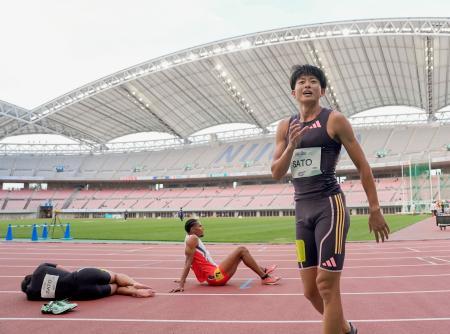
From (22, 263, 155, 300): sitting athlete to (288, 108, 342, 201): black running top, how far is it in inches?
150

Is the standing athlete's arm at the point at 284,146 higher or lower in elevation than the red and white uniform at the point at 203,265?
higher

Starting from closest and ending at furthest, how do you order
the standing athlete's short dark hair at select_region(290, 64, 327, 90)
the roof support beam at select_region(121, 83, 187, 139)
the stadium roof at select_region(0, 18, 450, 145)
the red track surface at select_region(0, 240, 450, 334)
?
the standing athlete's short dark hair at select_region(290, 64, 327, 90), the red track surface at select_region(0, 240, 450, 334), the stadium roof at select_region(0, 18, 450, 145), the roof support beam at select_region(121, 83, 187, 139)

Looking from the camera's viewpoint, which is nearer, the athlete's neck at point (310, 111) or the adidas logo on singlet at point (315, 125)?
the adidas logo on singlet at point (315, 125)

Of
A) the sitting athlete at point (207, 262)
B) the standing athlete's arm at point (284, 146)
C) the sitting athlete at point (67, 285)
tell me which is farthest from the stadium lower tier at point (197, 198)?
the standing athlete's arm at point (284, 146)

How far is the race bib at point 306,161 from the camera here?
3438mm

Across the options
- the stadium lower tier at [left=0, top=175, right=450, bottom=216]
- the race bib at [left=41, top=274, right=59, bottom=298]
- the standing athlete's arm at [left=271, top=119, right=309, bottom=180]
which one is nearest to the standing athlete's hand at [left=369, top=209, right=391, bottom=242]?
the standing athlete's arm at [left=271, top=119, right=309, bottom=180]

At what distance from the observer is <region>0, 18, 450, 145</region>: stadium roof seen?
40.8 metres

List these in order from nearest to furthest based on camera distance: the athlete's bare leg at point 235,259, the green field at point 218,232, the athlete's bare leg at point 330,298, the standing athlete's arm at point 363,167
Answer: the athlete's bare leg at point 330,298
the standing athlete's arm at point 363,167
the athlete's bare leg at point 235,259
the green field at point 218,232

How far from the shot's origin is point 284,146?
3623 millimetres

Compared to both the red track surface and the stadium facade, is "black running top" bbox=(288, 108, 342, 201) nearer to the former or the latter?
the red track surface

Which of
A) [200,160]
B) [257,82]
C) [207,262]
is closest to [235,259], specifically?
[207,262]

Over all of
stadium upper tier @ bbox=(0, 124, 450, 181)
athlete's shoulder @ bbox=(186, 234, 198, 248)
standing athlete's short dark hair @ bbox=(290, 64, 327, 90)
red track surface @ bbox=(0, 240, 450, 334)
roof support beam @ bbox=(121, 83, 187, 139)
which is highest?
roof support beam @ bbox=(121, 83, 187, 139)

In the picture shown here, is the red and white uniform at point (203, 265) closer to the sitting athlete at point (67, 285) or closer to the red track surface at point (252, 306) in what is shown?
the red track surface at point (252, 306)

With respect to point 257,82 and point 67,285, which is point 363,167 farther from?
point 257,82
